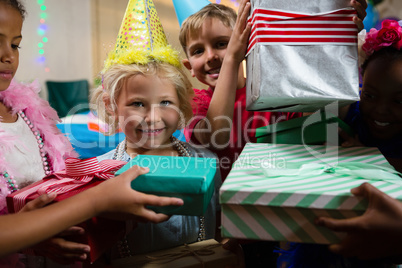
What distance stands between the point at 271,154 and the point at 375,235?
0.29 m

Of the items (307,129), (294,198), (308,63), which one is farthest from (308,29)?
(294,198)

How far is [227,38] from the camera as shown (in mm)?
1133

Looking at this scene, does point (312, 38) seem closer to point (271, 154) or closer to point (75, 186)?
point (271, 154)

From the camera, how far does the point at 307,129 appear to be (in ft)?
2.73

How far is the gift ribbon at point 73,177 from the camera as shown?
2.17 feet

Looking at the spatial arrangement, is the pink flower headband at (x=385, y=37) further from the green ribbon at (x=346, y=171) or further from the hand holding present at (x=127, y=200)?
the hand holding present at (x=127, y=200)

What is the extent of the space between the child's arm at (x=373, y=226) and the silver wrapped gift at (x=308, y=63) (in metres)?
0.26

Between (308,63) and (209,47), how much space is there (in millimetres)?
491

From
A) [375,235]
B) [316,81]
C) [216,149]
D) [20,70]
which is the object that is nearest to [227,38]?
[216,149]

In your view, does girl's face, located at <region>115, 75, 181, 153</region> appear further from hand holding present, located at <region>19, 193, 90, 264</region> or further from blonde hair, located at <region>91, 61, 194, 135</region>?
hand holding present, located at <region>19, 193, 90, 264</region>

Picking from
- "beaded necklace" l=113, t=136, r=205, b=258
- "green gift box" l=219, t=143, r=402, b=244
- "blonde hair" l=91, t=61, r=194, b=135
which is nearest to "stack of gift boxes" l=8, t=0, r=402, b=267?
"green gift box" l=219, t=143, r=402, b=244

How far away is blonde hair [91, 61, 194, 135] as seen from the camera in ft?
3.03

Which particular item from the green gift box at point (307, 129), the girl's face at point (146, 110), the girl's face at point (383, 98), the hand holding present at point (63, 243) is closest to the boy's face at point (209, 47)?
the girl's face at point (146, 110)

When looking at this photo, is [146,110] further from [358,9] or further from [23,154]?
[358,9]
